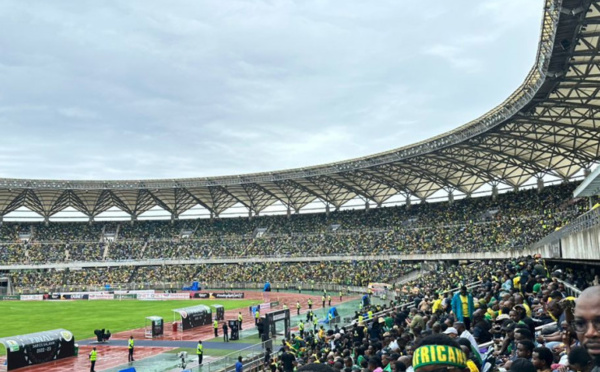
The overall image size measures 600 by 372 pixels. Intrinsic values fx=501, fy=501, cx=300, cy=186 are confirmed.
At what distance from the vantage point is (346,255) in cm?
6925

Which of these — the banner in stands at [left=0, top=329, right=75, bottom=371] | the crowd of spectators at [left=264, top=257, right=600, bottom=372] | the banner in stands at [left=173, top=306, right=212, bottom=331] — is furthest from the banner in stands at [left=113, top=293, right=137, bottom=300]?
the crowd of spectators at [left=264, top=257, right=600, bottom=372]

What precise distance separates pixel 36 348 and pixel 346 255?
47.2 meters

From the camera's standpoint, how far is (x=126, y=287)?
7206 centimetres

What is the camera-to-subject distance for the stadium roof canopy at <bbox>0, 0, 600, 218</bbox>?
91.6 feet

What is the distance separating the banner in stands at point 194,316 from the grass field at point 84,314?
15.5ft

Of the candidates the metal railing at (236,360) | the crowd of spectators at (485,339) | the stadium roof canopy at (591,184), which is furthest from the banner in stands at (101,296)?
the stadium roof canopy at (591,184)

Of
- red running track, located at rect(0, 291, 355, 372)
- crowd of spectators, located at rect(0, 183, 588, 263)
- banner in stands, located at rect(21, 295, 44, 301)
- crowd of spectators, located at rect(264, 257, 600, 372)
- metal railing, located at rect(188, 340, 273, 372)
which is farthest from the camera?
banner in stands, located at rect(21, 295, 44, 301)

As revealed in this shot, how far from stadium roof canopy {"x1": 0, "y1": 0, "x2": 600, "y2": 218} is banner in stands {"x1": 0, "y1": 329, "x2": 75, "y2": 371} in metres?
30.7

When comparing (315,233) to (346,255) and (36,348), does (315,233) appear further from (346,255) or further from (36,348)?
(36,348)

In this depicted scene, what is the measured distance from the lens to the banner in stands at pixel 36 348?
25611 millimetres

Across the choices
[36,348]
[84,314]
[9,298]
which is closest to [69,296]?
→ [9,298]

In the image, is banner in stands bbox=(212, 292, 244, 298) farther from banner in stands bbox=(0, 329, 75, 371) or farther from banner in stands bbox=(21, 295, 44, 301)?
banner in stands bbox=(0, 329, 75, 371)

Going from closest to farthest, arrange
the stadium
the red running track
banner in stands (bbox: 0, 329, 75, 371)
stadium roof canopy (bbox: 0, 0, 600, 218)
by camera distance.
Result: the stadium → banner in stands (bbox: 0, 329, 75, 371) → the red running track → stadium roof canopy (bbox: 0, 0, 600, 218)

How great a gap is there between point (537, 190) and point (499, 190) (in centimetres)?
552
